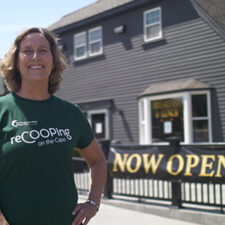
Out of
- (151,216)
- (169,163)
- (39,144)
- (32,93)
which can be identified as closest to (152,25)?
(169,163)

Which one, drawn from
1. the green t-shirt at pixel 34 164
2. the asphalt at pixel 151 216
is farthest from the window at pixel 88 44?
the green t-shirt at pixel 34 164

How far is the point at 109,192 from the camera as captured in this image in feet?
24.9

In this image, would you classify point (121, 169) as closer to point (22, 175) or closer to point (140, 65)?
point (22, 175)

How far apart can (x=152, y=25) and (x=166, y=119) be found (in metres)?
3.72

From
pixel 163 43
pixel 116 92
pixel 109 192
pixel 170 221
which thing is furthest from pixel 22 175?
pixel 116 92

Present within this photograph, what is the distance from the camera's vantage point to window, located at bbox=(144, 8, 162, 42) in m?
13.3

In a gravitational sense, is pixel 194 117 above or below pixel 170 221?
above

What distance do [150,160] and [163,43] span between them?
7450mm

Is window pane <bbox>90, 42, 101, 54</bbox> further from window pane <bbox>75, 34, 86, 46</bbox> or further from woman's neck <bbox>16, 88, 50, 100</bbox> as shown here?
woman's neck <bbox>16, 88, 50, 100</bbox>

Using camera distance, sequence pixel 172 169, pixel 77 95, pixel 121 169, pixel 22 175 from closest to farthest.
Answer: pixel 22 175
pixel 172 169
pixel 121 169
pixel 77 95

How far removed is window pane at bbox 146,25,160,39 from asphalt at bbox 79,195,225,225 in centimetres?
813

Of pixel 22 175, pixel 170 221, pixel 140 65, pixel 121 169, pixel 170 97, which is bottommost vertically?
pixel 170 221

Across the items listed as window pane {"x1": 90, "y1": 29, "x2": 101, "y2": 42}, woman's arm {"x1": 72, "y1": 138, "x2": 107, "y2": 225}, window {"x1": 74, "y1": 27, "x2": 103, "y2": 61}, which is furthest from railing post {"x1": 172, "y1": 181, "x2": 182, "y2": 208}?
window pane {"x1": 90, "y1": 29, "x2": 101, "y2": 42}

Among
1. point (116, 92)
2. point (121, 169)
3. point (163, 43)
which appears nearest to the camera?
point (121, 169)
